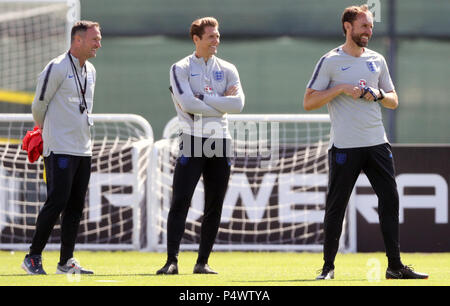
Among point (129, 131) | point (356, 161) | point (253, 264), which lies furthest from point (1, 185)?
point (356, 161)

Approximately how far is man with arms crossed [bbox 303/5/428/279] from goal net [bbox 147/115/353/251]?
3.58 meters

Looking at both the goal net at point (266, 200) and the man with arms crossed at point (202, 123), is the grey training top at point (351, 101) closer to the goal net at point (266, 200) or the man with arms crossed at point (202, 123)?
the man with arms crossed at point (202, 123)

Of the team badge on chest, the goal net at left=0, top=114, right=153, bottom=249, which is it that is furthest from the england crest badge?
the goal net at left=0, top=114, right=153, bottom=249

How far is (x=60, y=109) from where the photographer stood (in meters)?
7.03

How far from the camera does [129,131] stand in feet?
36.4

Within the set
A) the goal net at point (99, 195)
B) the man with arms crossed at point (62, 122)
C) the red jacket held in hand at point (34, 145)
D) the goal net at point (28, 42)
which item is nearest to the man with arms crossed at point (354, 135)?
the man with arms crossed at point (62, 122)

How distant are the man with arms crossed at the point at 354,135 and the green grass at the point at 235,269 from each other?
0.34 meters

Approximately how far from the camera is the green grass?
20.9 feet

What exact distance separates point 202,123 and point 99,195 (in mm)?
3543

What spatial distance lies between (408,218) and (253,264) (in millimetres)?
2008

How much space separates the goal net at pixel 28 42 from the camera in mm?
14453

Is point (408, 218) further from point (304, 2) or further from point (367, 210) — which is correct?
point (304, 2)

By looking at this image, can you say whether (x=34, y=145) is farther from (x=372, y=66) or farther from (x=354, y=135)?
(x=372, y=66)

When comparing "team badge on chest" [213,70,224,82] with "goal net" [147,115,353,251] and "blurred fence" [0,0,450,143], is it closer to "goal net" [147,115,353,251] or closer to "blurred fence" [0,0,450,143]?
"goal net" [147,115,353,251]
